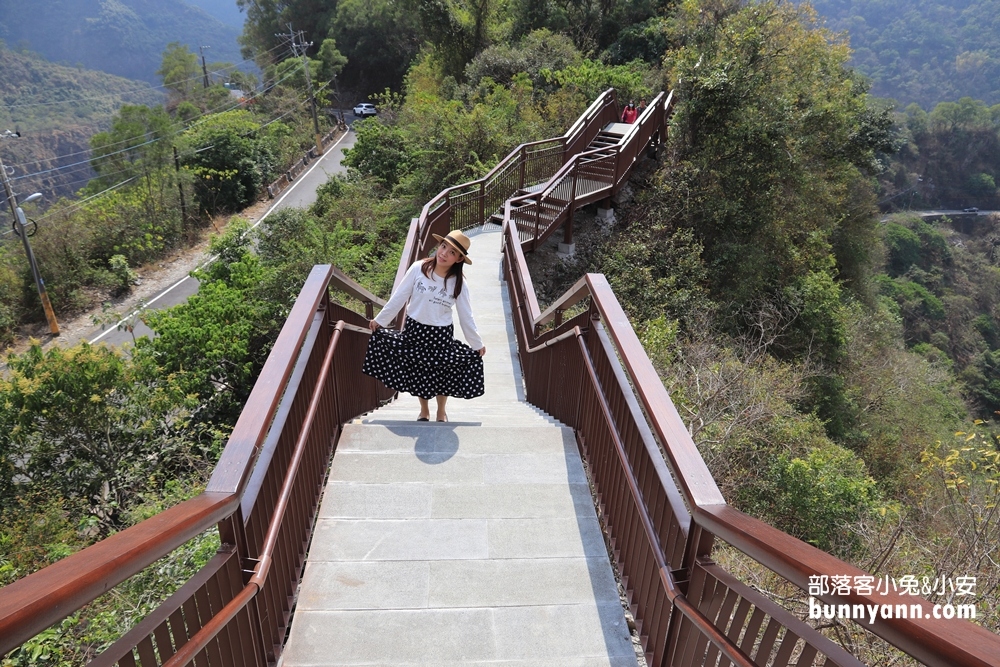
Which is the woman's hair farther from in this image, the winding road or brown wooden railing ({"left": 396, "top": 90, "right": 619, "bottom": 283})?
the winding road

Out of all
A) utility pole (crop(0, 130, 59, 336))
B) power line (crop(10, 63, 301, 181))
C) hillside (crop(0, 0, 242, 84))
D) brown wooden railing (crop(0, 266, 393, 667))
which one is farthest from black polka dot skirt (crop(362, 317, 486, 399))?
hillside (crop(0, 0, 242, 84))

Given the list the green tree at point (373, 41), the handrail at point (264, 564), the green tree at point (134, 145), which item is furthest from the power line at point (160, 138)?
the handrail at point (264, 564)

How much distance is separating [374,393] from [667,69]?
1706 centimetres

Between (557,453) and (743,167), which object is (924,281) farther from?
(557,453)

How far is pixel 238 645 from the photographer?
6.52 feet

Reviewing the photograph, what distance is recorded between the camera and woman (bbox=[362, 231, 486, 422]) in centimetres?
430

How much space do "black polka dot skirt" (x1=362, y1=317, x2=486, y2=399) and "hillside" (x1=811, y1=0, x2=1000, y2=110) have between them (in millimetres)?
111053

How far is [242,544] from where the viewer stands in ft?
6.86

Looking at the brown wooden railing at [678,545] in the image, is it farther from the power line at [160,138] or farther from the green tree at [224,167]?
the green tree at [224,167]

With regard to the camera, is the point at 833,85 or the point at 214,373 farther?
the point at 833,85

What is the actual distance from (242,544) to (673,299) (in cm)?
1092

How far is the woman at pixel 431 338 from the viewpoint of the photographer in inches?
169

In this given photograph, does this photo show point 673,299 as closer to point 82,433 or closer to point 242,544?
point 82,433

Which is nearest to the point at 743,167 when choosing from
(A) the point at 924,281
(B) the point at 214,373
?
(B) the point at 214,373
